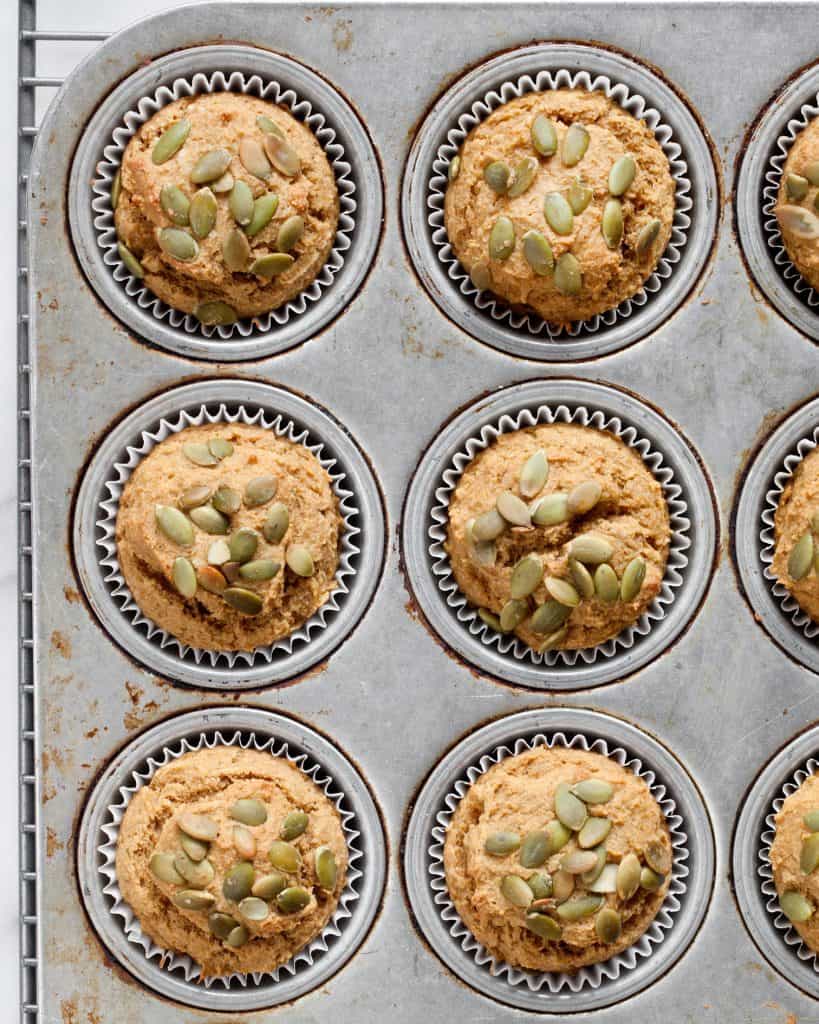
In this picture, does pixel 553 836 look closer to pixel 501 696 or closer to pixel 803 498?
pixel 501 696

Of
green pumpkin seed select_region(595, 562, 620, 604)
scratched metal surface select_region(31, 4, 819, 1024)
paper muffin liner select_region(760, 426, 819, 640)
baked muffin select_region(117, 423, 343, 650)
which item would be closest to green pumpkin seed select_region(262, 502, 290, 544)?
baked muffin select_region(117, 423, 343, 650)

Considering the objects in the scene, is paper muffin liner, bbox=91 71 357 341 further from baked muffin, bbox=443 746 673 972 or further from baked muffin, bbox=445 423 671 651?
baked muffin, bbox=443 746 673 972

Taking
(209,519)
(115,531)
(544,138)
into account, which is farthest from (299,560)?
(544,138)

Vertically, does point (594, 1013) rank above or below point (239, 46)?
below

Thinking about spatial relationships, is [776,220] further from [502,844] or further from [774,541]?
[502,844]

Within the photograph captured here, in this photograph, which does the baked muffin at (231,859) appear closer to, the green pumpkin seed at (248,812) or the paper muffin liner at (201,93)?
the green pumpkin seed at (248,812)

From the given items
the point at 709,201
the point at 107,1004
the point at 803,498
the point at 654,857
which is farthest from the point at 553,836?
the point at 709,201

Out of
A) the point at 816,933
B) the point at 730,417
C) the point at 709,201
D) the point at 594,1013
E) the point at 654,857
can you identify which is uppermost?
the point at 709,201
